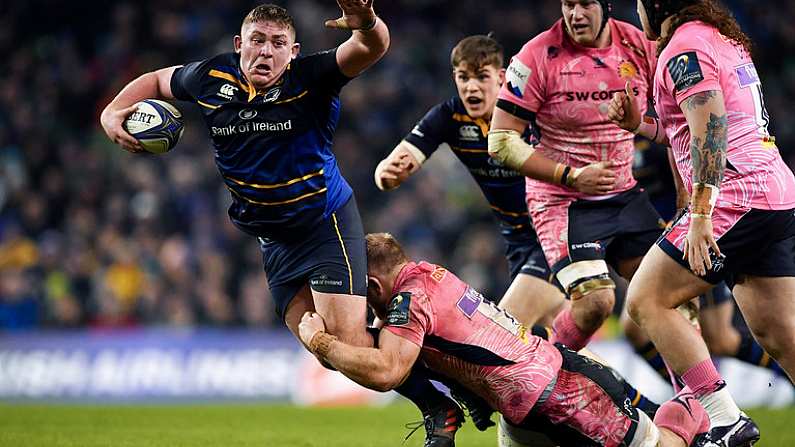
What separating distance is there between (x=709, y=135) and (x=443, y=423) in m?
2.15

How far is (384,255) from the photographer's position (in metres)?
5.78

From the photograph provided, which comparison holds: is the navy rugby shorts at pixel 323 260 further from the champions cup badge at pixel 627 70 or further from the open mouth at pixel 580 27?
the champions cup badge at pixel 627 70

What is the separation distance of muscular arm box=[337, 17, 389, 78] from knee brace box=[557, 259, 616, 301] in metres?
1.94

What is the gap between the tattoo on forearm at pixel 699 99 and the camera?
5.12m

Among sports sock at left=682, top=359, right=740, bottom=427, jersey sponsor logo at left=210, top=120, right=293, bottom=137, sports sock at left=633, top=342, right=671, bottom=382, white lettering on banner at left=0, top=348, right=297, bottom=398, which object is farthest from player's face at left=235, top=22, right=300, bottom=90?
white lettering on banner at left=0, top=348, right=297, bottom=398

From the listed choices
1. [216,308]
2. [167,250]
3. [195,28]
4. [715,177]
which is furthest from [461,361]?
[195,28]

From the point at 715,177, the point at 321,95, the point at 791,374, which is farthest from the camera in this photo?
the point at 321,95

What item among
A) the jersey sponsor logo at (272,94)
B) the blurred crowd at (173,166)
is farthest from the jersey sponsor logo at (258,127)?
the blurred crowd at (173,166)

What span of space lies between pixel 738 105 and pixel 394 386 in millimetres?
2218

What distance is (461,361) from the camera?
5.39 metres

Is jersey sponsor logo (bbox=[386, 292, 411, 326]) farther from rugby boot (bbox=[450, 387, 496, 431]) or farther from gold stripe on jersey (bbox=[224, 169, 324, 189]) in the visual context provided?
gold stripe on jersey (bbox=[224, 169, 324, 189])

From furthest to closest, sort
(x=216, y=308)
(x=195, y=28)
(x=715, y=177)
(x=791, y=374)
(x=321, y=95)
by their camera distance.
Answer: (x=195, y=28), (x=216, y=308), (x=321, y=95), (x=791, y=374), (x=715, y=177)

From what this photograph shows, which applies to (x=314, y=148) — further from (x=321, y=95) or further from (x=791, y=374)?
(x=791, y=374)

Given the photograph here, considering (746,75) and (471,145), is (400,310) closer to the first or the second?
(746,75)
